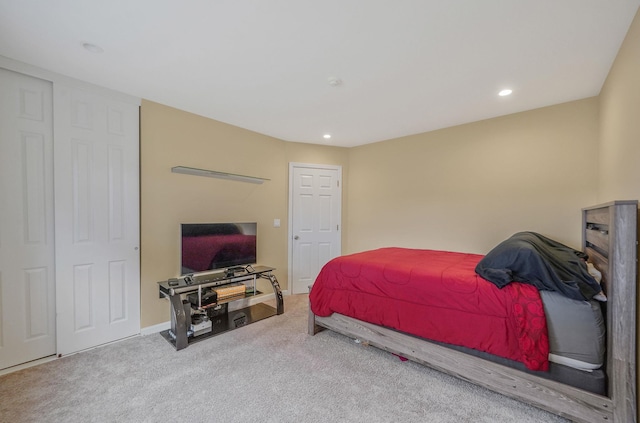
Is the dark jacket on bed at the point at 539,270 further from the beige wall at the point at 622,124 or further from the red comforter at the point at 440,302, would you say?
the beige wall at the point at 622,124

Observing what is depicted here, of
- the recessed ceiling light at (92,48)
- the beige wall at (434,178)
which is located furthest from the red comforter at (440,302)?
the recessed ceiling light at (92,48)

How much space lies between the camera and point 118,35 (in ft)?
5.79

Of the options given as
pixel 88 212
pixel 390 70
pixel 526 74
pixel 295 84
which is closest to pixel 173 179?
pixel 88 212

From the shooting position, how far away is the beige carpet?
170 cm

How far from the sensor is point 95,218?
251 cm

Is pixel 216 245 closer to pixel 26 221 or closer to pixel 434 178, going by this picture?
pixel 26 221

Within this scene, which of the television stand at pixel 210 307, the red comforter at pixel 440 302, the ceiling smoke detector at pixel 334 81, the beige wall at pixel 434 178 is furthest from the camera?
the beige wall at pixel 434 178

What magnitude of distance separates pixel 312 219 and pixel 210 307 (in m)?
2.02

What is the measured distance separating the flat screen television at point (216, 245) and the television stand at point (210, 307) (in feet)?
0.42

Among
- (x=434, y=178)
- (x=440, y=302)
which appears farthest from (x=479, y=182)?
(x=440, y=302)

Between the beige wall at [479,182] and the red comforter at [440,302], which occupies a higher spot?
the beige wall at [479,182]

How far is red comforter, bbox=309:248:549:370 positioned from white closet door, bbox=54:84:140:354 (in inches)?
75.8

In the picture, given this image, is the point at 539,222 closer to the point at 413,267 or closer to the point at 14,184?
the point at 413,267

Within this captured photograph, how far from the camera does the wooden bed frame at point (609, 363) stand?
4.63ft
